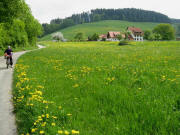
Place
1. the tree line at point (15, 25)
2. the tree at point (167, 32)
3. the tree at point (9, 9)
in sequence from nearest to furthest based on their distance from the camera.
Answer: the tree at point (9, 9), the tree line at point (15, 25), the tree at point (167, 32)

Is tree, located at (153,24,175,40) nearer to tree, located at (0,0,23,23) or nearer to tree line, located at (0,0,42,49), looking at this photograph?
tree line, located at (0,0,42,49)

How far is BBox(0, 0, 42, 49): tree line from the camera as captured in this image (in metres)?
22.1

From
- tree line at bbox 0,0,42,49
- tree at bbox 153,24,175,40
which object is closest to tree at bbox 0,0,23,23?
tree line at bbox 0,0,42,49

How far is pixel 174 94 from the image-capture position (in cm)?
516

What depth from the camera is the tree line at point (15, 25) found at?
22100mm

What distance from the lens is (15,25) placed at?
4184 cm

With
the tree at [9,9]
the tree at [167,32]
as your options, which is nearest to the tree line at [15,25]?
the tree at [9,9]

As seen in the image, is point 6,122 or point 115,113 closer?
point 115,113

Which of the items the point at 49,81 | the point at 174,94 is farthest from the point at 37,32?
the point at 174,94

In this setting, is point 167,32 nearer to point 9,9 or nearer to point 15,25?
point 15,25

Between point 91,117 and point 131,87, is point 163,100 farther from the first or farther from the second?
point 91,117

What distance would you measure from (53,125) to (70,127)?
37 centimetres

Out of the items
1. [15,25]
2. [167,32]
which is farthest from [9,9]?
[167,32]

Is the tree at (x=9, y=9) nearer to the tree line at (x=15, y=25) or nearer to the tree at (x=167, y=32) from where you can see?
the tree line at (x=15, y=25)
